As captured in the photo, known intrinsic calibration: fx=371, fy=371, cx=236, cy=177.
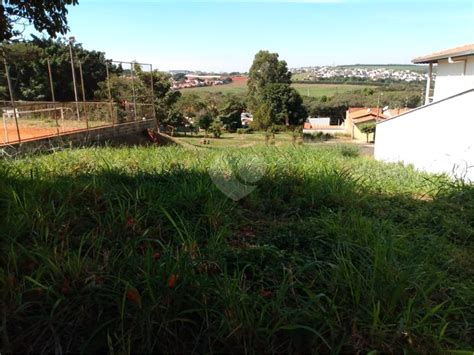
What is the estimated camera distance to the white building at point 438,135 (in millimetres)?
8047

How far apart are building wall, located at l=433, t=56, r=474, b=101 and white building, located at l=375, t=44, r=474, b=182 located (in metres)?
0.04

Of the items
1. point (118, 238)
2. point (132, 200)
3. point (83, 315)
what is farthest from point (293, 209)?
point (83, 315)

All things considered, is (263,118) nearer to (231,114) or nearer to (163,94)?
(231,114)

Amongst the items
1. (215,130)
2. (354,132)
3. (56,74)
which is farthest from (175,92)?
(354,132)

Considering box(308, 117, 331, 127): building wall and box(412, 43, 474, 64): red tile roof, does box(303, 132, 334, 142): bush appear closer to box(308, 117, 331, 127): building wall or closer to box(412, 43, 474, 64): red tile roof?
box(308, 117, 331, 127): building wall

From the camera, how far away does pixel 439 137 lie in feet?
29.5

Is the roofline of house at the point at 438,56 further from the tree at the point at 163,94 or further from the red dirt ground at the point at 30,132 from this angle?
the tree at the point at 163,94

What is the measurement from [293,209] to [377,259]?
1543 millimetres

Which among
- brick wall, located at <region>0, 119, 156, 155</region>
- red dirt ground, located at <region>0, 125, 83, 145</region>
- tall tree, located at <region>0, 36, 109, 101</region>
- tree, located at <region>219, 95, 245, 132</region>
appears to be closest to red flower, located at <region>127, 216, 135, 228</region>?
brick wall, located at <region>0, 119, 156, 155</region>

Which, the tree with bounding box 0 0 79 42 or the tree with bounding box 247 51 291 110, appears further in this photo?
the tree with bounding box 247 51 291 110

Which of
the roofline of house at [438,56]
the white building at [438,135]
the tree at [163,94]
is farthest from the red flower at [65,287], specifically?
the tree at [163,94]

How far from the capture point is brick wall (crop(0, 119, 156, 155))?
10.1 m

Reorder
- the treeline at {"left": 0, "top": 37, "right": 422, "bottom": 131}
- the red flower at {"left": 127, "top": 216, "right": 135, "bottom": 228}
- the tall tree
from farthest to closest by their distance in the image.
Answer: the tall tree
the treeline at {"left": 0, "top": 37, "right": 422, "bottom": 131}
the red flower at {"left": 127, "top": 216, "right": 135, "bottom": 228}

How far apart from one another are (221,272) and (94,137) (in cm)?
1331
